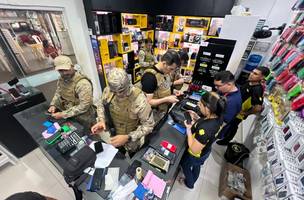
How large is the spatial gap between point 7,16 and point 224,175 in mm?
4368

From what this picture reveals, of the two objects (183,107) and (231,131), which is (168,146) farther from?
(231,131)

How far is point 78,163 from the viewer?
1.19m

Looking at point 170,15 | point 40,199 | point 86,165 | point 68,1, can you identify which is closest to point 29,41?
point 68,1

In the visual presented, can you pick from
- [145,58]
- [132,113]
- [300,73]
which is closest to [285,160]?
[300,73]

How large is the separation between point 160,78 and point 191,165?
1.22 m

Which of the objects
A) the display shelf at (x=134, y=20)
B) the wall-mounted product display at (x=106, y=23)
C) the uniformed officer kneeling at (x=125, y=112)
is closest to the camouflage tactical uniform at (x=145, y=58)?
the display shelf at (x=134, y=20)

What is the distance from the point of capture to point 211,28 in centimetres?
418

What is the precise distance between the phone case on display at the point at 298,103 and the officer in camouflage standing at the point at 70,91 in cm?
250

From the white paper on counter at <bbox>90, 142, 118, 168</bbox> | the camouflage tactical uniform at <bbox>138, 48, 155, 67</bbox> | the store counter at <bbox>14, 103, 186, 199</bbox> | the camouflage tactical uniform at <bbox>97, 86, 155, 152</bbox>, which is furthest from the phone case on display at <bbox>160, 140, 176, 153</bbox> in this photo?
the camouflage tactical uniform at <bbox>138, 48, 155, 67</bbox>

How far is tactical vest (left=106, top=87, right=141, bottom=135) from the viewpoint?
4.52ft

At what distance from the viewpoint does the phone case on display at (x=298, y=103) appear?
54.5 inches

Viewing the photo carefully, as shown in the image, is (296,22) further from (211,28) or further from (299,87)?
(211,28)

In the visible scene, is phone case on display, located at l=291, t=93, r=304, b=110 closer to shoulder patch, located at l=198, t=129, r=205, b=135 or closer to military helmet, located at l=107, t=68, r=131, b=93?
shoulder patch, located at l=198, t=129, r=205, b=135

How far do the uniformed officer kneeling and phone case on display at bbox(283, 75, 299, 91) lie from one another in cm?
185
